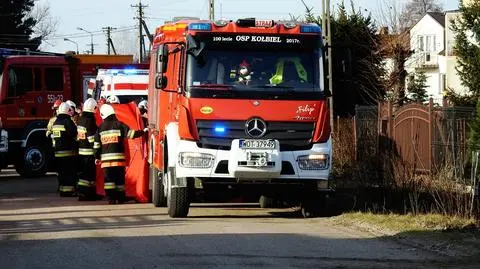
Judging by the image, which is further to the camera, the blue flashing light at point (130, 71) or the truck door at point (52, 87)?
the truck door at point (52, 87)

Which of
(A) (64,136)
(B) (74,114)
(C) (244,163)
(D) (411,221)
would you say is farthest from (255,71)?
(B) (74,114)

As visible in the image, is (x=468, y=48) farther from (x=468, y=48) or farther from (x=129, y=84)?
(x=129, y=84)

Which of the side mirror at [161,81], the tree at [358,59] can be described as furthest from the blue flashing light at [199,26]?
the tree at [358,59]

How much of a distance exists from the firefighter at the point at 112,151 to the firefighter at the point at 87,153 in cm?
100

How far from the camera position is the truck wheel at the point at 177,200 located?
13238 mm

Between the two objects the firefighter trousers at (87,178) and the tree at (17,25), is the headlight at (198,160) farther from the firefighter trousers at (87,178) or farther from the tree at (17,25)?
the tree at (17,25)

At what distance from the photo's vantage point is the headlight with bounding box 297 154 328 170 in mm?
12945

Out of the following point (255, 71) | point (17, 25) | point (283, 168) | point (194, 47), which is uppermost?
point (17, 25)

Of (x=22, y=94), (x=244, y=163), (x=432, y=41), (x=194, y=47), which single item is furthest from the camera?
(x=432, y=41)

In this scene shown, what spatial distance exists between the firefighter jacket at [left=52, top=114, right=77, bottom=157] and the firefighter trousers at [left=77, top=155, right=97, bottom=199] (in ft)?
1.97

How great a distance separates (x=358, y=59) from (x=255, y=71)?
699 inches

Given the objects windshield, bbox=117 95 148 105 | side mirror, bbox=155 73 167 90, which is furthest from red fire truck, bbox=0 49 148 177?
side mirror, bbox=155 73 167 90

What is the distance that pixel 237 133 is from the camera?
12.8 metres

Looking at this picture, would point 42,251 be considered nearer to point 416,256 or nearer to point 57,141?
point 416,256
